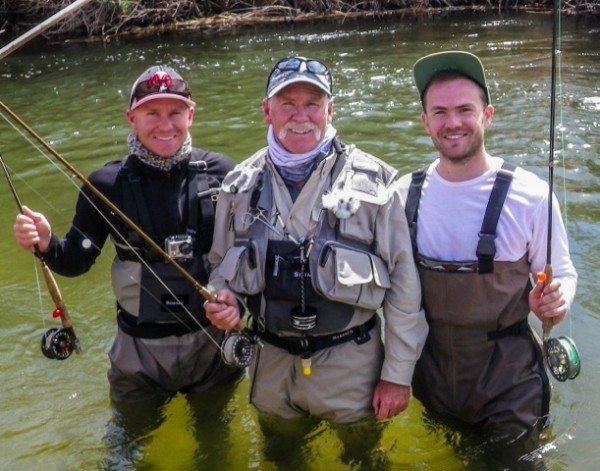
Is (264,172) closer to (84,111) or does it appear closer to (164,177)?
(164,177)

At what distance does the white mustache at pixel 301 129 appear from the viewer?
3758 millimetres

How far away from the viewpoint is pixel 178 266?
404 cm

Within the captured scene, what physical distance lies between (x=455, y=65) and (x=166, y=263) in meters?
1.83

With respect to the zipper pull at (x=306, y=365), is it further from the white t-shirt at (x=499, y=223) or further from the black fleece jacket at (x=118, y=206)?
the black fleece jacket at (x=118, y=206)

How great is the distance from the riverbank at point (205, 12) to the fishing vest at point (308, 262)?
16.6 metres

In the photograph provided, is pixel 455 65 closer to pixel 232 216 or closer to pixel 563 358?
pixel 232 216

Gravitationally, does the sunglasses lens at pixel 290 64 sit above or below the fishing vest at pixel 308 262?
above

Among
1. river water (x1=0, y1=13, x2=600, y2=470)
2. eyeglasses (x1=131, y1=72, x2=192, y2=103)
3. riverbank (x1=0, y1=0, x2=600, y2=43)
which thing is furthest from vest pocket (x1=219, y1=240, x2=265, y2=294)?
riverbank (x1=0, y1=0, x2=600, y2=43)

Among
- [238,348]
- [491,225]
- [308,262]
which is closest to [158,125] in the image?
[308,262]

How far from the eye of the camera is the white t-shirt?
3.73m

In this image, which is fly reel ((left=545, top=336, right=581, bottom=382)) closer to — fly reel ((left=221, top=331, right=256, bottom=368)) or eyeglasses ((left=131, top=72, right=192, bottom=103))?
fly reel ((left=221, top=331, right=256, bottom=368))

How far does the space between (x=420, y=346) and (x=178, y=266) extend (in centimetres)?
130

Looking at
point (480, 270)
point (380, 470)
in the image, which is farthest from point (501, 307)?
point (380, 470)

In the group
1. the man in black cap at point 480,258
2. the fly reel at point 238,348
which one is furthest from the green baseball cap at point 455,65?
the fly reel at point 238,348
